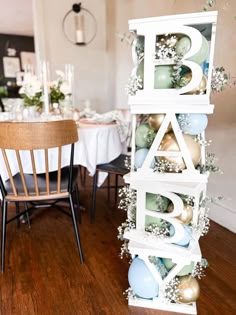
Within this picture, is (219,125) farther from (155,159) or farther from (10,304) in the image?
(10,304)

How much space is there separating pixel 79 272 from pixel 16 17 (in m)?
5.49

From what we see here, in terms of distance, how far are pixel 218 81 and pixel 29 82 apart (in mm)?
1527

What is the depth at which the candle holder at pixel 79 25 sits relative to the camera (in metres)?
3.41

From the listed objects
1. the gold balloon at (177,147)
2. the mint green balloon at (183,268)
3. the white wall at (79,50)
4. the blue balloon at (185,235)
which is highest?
the white wall at (79,50)

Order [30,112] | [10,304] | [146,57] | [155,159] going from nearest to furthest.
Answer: [146,57], [155,159], [10,304], [30,112]

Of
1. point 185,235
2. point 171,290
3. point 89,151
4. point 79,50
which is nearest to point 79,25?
point 79,50

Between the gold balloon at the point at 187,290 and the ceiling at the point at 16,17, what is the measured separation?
15.9ft

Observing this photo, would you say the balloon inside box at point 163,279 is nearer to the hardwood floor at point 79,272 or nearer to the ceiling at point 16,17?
the hardwood floor at point 79,272

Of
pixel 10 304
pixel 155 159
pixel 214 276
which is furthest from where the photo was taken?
pixel 214 276

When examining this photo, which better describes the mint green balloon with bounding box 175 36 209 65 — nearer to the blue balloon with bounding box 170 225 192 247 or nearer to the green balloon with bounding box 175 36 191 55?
the green balloon with bounding box 175 36 191 55

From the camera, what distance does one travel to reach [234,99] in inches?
68.7

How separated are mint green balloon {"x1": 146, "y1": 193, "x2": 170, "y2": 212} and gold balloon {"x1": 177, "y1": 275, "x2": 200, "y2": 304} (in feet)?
1.14

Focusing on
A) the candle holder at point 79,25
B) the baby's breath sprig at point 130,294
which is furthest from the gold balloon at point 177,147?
the candle holder at point 79,25

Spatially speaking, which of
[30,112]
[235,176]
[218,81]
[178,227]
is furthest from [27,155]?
[235,176]
